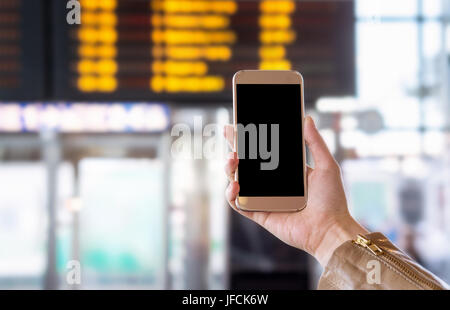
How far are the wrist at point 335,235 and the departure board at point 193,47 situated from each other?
1.46 meters

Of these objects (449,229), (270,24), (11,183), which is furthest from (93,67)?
(449,229)

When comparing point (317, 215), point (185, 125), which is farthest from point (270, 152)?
point (185, 125)

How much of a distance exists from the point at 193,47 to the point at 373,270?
1.68 meters

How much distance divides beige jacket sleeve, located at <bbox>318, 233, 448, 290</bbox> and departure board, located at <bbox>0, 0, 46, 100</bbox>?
5.78 ft

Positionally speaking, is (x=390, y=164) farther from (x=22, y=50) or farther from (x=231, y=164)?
(x=231, y=164)

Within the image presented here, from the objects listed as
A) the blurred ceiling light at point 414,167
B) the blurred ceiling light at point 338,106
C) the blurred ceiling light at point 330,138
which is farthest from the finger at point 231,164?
the blurred ceiling light at point 414,167

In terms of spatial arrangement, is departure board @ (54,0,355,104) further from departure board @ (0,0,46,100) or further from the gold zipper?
the gold zipper

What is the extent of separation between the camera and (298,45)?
7.22ft

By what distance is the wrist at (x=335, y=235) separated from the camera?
0.74 meters

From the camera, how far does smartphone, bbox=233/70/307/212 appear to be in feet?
2.49

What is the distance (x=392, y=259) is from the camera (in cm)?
62

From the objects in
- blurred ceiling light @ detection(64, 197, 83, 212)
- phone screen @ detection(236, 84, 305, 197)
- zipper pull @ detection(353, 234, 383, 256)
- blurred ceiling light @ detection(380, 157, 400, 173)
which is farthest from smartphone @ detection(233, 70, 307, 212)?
blurred ceiling light @ detection(380, 157, 400, 173)

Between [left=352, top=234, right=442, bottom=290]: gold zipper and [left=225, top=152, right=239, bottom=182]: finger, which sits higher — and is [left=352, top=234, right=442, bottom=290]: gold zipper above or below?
below

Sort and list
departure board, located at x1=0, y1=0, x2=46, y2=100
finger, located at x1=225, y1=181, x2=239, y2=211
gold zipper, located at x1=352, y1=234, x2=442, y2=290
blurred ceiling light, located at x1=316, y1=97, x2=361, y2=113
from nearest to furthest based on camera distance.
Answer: gold zipper, located at x1=352, y1=234, x2=442, y2=290, finger, located at x1=225, y1=181, x2=239, y2=211, departure board, located at x1=0, y1=0, x2=46, y2=100, blurred ceiling light, located at x1=316, y1=97, x2=361, y2=113
